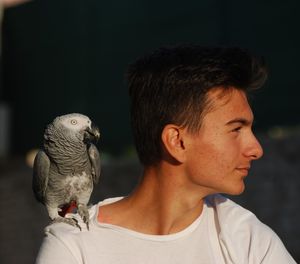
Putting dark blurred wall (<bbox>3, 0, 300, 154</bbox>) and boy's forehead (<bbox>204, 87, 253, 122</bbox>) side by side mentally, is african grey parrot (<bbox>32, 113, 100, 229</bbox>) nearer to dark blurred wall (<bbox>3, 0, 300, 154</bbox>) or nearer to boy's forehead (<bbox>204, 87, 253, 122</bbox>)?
boy's forehead (<bbox>204, 87, 253, 122</bbox>)

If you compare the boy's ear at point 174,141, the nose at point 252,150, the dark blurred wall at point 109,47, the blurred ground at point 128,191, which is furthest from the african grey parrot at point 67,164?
the dark blurred wall at point 109,47

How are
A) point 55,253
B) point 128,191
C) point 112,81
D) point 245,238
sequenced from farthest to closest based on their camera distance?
point 112,81
point 128,191
point 245,238
point 55,253

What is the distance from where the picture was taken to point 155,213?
2.00 metres

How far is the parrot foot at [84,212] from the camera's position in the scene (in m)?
1.95

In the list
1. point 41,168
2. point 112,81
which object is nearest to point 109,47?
point 112,81

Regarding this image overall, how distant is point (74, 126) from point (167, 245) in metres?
0.46

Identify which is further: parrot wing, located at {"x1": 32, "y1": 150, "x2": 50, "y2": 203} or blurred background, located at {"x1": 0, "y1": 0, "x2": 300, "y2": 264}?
blurred background, located at {"x1": 0, "y1": 0, "x2": 300, "y2": 264}

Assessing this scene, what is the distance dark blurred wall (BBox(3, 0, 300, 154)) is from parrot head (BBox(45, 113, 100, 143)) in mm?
4885

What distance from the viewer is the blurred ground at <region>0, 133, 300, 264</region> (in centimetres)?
505

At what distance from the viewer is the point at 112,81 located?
342 inches

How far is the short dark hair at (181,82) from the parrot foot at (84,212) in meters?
0.28

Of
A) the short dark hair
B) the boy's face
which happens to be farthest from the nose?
the short dark hair

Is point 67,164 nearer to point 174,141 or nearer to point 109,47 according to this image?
point 174,141

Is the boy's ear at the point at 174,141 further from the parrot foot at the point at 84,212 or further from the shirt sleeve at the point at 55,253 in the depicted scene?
the shirt sleeve at the point at 55,253
